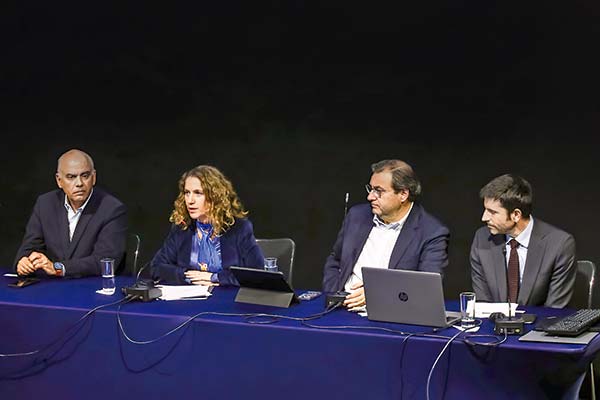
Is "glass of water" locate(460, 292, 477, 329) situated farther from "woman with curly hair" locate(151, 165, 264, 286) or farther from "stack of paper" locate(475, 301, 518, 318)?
"woman with curly hair" locate(151, 165, 264, 286)

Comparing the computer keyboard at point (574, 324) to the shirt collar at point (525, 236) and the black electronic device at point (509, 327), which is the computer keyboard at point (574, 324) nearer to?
the black electronic device at point (509, 327)

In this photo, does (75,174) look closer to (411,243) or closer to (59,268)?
(59,268)

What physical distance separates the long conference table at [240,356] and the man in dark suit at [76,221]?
0.58 m

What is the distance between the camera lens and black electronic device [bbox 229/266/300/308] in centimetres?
397

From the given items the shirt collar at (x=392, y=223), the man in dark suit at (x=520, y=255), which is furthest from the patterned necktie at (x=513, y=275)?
the shirt collar at (x=392, y=223)

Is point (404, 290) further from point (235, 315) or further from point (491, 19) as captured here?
point (491, 19)

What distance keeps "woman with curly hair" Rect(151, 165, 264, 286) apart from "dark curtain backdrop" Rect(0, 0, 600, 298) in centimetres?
125

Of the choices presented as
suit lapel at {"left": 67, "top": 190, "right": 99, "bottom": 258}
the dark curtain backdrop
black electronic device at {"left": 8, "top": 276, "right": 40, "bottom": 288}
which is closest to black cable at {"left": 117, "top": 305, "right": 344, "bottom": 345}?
black electronic device at {"left": 8, "top": 276, "right": 40, "bottom": 288}

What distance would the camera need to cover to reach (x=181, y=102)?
6168mm

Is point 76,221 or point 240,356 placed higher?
point 76,221

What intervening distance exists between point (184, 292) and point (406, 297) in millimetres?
1181

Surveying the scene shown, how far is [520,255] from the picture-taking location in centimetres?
432

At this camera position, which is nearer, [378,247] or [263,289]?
[263,289]

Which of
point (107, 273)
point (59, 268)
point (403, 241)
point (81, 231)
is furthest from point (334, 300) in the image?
point (81, 231)
